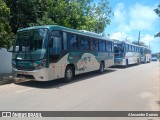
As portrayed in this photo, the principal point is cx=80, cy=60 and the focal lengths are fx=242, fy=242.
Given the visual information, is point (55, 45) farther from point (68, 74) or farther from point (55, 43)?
point (68, 74)

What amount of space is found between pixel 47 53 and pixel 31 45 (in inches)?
41.8

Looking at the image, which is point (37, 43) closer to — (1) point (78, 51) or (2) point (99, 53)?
(1) point (78, 51)

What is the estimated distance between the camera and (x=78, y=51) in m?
15.0

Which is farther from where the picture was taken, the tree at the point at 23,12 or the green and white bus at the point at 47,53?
the tree at the point at 23,12

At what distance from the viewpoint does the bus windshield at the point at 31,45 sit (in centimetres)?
1171

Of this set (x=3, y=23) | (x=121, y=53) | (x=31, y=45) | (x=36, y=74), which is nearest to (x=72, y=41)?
(x=31, y=45)

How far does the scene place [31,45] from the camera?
12.1 metres

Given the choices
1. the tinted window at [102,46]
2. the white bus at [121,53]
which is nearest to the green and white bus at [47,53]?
the tinted window at [102,46]

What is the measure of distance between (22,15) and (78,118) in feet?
46.1

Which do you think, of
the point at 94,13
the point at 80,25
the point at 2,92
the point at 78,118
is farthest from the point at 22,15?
the point at 94,13

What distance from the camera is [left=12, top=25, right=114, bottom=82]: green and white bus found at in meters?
11.7

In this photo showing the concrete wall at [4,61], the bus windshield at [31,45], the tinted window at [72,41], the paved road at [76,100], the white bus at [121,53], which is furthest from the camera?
the white bus at [121,53]

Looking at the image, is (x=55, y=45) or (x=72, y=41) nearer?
(x=55, y=45)

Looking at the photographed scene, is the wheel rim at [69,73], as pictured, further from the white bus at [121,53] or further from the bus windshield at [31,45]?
the white bus at [121,53]
